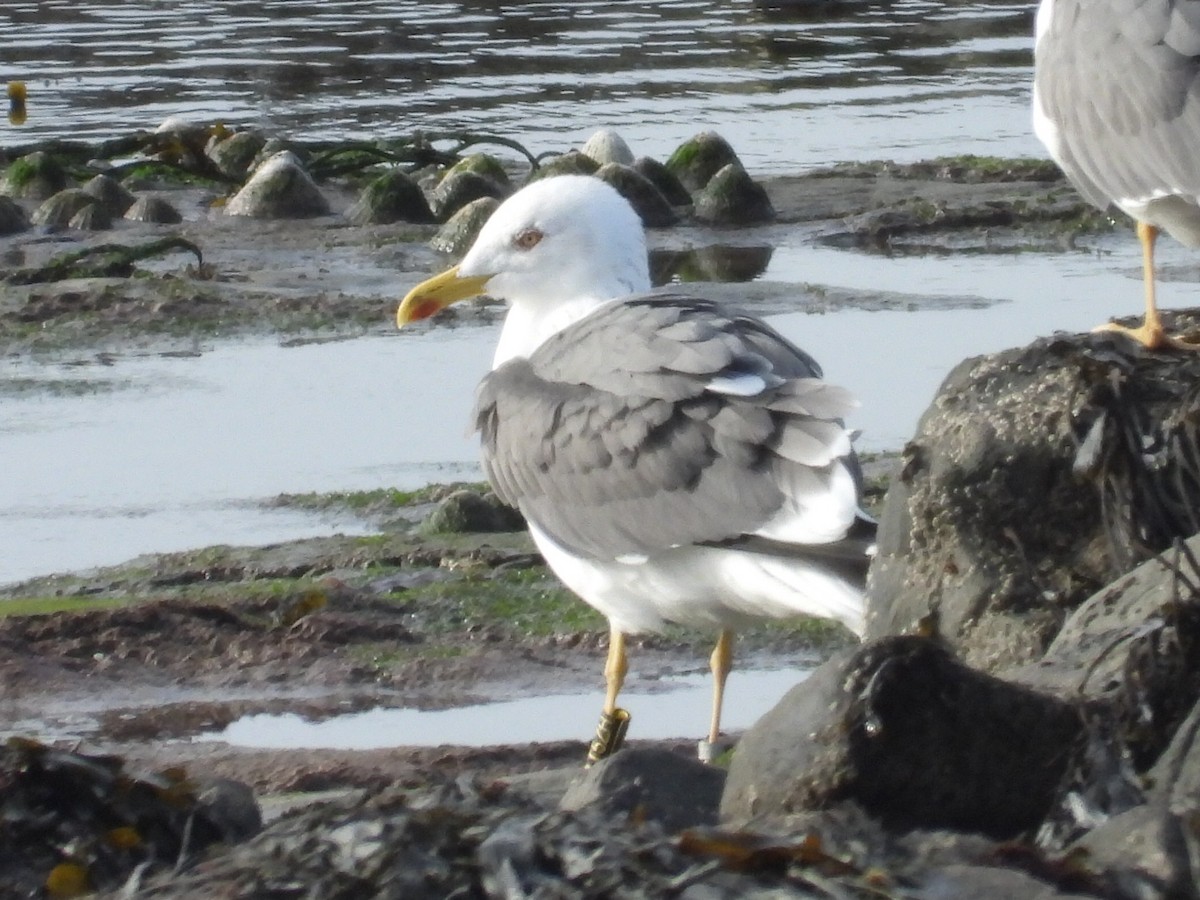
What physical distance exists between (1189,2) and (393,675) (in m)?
2.88

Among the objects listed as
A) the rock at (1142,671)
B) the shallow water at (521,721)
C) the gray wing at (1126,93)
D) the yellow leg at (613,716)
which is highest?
the gray wing at (1126,93)

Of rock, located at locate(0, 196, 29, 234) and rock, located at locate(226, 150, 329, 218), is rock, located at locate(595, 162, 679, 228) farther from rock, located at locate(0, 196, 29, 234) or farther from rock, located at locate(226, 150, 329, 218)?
rock, located at locate(0, 196, 29, 234)

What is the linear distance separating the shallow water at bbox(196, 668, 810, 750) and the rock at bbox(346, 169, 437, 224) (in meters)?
8.33

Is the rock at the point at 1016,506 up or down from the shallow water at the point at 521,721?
up

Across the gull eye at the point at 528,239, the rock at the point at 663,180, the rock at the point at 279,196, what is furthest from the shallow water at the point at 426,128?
the rock at the point at 279,196

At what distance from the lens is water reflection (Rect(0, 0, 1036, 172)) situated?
1875 centimetres

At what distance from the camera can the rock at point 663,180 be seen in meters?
15.2

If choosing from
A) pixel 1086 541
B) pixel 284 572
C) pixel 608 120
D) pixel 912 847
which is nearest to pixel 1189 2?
pixel 1086 541

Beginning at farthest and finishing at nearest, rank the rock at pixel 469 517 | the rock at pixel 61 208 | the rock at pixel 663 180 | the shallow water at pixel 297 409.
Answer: the rock at pixel 663 180 < the rock at pixel 61 208 < the shallow water at pixel 297 409 < the rock at pixel 469 517

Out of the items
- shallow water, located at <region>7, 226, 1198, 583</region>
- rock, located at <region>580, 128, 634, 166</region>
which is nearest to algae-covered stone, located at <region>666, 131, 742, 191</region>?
rock, located at <region>580, 128, 634, 166</region>

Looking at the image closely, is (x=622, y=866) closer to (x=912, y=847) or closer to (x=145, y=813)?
(x=912, y=847)

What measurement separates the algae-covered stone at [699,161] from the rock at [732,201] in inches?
19.5

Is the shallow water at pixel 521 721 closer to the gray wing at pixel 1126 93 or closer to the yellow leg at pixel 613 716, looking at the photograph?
the yellow leg at pixel 613 716

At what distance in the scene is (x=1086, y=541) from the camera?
5.38 meters
